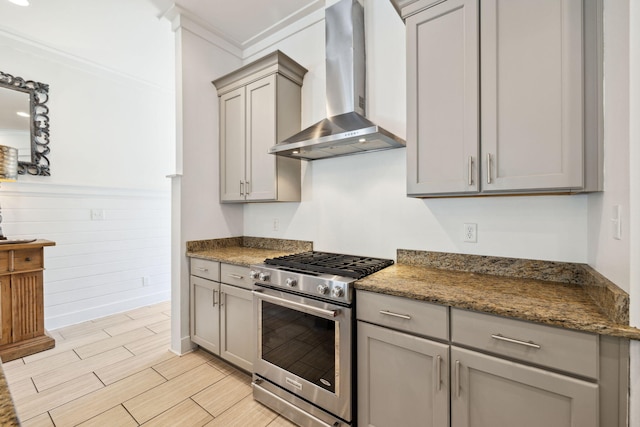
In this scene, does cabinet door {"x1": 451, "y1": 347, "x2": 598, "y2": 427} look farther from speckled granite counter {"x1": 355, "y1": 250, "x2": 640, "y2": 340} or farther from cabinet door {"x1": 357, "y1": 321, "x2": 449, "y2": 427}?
speckled granite counter {"x1": 355, "y1": 250, "x2": 640, "y2": 340}

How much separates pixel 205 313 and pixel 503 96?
2.65m

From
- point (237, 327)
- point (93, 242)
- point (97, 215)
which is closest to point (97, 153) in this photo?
point (97, 215)

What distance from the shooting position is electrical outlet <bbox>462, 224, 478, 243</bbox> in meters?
1.80

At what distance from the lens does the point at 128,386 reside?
6.93 feet

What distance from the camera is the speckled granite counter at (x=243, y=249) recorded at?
2.34 meters

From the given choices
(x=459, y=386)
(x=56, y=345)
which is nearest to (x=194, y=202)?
(x=56, y=345)

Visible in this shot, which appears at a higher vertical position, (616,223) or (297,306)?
(616,223)

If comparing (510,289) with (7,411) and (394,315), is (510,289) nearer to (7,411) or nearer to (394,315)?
(394,315)

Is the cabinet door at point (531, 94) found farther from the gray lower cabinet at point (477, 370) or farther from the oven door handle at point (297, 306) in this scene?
the oven door handle at point (297, 306)

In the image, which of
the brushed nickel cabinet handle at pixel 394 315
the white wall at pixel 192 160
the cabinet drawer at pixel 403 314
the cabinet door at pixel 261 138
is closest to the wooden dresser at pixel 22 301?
the white wall at pixel 192 160

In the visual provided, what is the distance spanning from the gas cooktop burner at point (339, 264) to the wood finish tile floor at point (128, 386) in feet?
3.22

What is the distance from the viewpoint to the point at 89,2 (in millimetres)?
2395

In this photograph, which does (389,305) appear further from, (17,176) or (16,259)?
(17,176)

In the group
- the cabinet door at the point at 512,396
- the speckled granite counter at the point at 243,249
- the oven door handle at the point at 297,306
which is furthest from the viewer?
the speckled granite counter at the point at 243,249
